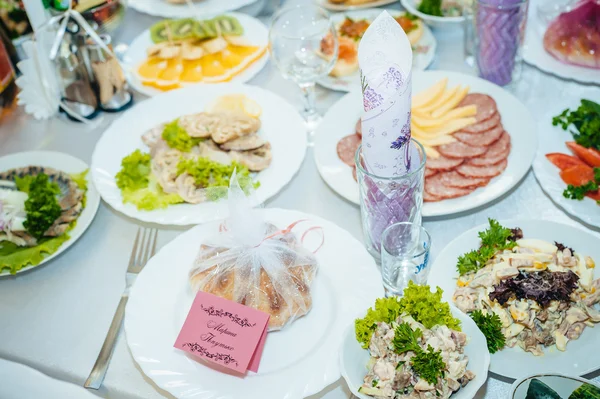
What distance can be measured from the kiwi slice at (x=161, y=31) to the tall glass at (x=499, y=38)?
1.25 metres

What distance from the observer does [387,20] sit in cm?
128

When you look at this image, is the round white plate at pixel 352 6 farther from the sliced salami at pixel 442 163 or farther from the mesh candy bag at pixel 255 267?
the mesh candy bag at pixel 255 267

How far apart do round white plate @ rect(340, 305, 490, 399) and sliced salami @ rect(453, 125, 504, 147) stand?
682 mm

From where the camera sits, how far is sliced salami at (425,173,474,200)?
174 centimetres

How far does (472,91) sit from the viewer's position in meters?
2.09

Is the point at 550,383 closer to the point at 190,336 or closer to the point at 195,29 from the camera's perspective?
the point at 190,336

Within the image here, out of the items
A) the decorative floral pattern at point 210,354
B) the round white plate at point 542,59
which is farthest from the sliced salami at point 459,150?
the decorative floral pattern at point 210,354

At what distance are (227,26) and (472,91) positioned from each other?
1.07 metres

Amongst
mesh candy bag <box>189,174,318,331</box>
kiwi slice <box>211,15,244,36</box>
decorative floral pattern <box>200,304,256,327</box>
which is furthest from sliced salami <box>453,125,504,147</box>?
kiwi slice <box>211,15,244,36</box>

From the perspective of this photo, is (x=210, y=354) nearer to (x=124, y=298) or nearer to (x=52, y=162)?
(x=124, y=298)

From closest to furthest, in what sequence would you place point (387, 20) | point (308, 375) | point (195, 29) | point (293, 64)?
1. point (387, 20)
2. point (308, 375)
3. point (293, 64)
4. point (195, 29)

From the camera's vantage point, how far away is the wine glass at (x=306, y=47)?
2.03 m

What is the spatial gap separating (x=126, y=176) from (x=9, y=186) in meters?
0.38

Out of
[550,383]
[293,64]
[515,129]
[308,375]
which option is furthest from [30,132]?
[550,383]
